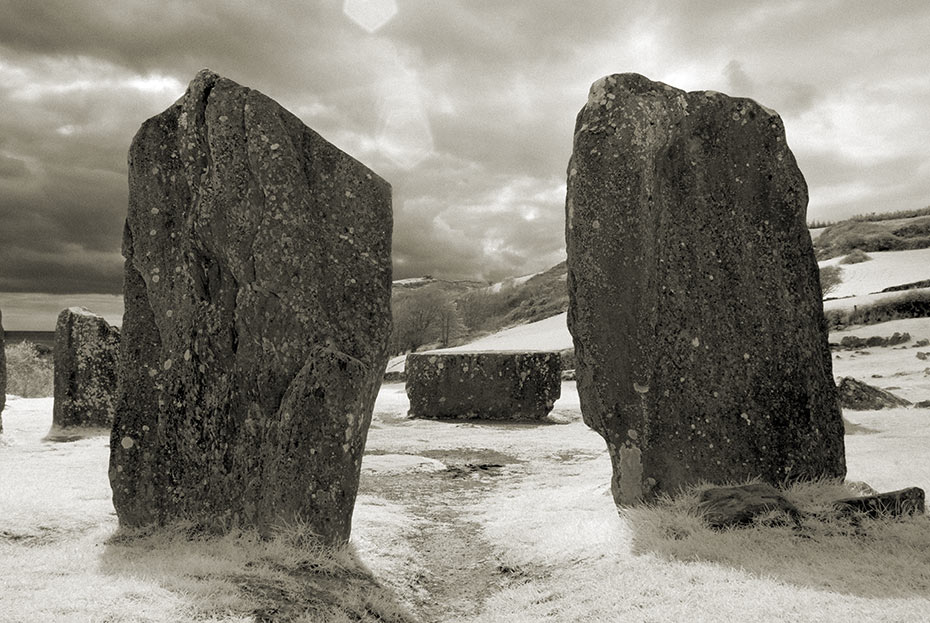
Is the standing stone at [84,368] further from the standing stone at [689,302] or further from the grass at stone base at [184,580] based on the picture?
the standing stone at [689,302]

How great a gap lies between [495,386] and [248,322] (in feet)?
34.3

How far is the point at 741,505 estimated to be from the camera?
17.4 feet

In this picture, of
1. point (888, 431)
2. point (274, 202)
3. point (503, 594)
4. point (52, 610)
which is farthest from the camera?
point (888, 431)

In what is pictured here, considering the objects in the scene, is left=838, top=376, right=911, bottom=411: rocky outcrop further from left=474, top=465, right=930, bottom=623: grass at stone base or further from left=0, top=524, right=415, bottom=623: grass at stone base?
left=0, top=524, right=415, bottom=623: grass at stone base

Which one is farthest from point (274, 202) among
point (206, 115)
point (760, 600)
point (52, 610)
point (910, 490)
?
point (910, 490)

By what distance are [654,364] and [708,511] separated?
1331mm

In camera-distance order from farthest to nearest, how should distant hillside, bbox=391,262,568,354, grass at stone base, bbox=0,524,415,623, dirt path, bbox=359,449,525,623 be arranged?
1. distant hillside, bbox=391,262,568,354
2. dirt path, bbox=359,449,525,623
3. grass at stone base, bbox=0,524,415,623

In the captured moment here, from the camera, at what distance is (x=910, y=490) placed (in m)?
5.34

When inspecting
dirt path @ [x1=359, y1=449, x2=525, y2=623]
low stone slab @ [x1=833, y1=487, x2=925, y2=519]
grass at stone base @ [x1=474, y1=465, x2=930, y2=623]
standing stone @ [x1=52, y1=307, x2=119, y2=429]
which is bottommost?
dirt path @ [x1=359, y1=449, x2=525, y2=623]

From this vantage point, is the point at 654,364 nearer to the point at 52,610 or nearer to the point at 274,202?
the point at 274,202

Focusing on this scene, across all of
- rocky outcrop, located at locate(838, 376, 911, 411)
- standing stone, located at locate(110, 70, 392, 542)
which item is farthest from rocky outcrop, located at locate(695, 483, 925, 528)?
rocky outcrop, located at locate(838, 376, 911, 411)

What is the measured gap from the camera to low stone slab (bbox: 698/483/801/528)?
522 centimetres

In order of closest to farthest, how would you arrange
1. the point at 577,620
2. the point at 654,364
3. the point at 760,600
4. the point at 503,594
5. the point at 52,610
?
the point at 52,610 → the point at 760,600 → the point at 577,620 → the point at 503,594 → the point at 654,364

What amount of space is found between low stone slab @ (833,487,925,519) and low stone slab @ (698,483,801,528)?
41 cm
